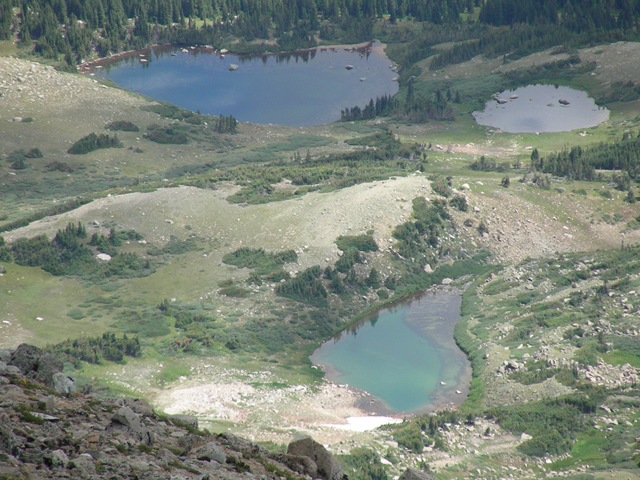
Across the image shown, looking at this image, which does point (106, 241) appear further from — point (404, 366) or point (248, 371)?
point (404, 366)

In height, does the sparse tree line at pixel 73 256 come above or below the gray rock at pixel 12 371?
below

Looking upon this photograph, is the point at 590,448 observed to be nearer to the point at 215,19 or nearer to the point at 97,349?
the point at 97,349

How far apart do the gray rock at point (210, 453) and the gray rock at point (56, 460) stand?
13.9ft

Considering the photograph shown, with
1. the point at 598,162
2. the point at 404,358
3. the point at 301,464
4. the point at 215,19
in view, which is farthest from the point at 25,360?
the point at 215,19

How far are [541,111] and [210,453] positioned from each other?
4108 inches

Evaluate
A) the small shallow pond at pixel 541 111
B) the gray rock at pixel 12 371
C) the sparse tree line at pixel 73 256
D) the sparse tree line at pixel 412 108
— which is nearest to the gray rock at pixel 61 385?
the gray rock at pixel 12 371

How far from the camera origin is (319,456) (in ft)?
64.3

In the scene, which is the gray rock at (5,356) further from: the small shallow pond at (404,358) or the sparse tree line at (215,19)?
the sparse tree line at (215,19)

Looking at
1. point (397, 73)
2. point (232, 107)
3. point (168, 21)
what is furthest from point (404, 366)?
point (168, 21)

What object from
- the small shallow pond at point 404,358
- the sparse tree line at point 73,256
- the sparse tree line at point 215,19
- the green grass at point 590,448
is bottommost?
the small shallow pond at point 404,358

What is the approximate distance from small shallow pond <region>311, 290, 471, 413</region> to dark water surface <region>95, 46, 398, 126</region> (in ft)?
244

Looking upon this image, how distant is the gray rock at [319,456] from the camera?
759 inches

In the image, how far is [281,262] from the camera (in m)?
57.1

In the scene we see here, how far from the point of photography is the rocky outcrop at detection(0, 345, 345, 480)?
14016 mm
